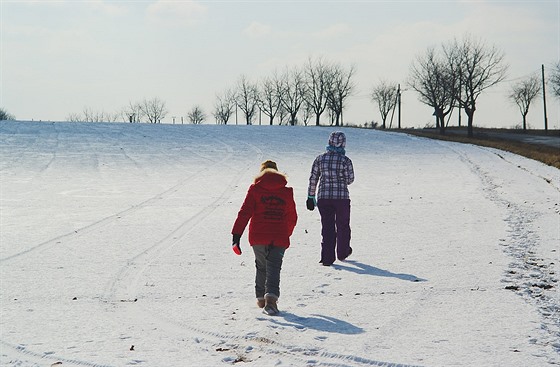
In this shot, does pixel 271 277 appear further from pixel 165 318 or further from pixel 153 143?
pixel 153 143

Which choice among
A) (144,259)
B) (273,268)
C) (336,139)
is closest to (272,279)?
(273,268)

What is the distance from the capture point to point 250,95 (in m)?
117

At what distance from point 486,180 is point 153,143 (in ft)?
68.6

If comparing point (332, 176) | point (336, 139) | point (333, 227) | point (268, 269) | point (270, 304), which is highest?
point (336, 139)

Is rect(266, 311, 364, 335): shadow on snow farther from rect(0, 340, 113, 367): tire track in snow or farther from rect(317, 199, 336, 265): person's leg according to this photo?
rect(317, 199, 336, 265): person's leg

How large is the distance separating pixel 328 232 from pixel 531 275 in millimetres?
3032

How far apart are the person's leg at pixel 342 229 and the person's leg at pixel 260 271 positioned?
9.29 ft

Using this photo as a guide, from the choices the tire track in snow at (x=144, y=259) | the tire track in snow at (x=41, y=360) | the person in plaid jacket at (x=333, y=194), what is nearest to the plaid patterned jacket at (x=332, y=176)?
the person in plaid jacket at (x=333, y=194)

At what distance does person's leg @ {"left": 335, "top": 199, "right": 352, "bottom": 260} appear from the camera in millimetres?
10555

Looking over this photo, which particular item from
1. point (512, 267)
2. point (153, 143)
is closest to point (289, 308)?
point (512, 267)

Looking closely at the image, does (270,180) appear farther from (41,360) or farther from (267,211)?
(41,360)

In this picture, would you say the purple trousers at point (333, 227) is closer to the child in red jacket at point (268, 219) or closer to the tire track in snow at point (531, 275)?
the tire track in snow at point (531, 275)

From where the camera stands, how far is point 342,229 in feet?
35.0

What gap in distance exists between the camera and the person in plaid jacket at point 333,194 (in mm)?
10516
